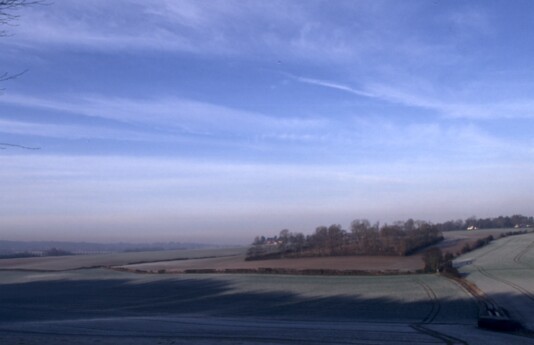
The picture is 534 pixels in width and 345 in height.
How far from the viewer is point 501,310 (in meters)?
33.4

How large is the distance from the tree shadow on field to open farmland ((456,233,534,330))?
7.62ft

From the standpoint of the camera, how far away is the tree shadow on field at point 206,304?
35781mm

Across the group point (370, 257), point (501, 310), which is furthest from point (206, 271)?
point (501, 310)

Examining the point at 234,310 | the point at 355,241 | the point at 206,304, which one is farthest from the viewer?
the point at 355,241

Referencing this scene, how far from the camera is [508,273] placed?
54438 millimetres

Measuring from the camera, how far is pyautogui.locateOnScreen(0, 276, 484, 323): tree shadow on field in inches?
1409

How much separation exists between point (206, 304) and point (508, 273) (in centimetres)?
2621

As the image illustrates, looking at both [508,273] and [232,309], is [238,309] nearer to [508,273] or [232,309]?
[232,309]

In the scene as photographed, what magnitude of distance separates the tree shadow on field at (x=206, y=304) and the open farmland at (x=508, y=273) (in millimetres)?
2324

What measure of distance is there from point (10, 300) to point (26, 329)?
2451 cm

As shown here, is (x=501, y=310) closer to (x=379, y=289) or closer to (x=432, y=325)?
(x=432, y=325)

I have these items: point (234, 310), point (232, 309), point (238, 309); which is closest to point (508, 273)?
point (238, 309)

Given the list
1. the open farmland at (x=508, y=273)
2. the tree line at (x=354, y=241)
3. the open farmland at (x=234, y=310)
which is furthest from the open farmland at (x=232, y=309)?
the tree line at (x=354, y=241)

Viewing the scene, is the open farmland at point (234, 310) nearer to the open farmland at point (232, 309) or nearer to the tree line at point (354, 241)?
the open farmland at point (232, 309)
